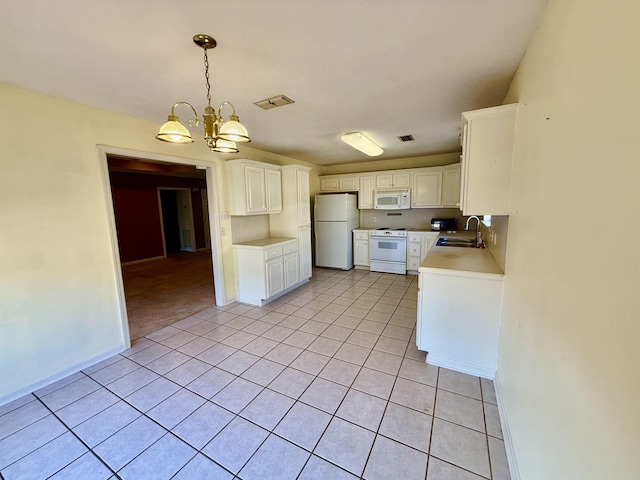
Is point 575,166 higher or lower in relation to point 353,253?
higher

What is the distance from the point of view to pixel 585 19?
0.89 meters

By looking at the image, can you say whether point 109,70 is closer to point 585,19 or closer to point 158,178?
point 585,19

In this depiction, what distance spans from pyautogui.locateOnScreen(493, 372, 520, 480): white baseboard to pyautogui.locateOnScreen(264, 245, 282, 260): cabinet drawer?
9.62 feet

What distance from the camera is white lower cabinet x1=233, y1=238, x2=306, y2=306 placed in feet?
12.4

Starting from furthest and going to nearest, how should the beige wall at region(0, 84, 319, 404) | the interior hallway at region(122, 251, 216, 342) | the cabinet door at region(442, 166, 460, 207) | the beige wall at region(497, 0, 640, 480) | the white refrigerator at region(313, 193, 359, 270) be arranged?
the white refrigerator at region(313, 193, 359, 270), the cabinet door at region(442, 166, 460, 207), the interior hallway at region(122, 251, 216, 342), the beige wall at region(0, 84, 319, 404), the beige wall at region(497, 0, 640, 480)

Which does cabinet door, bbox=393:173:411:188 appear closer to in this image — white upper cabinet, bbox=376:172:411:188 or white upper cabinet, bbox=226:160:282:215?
white upper cabinet, bbox=376:172:411:188

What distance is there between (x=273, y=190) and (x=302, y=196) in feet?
1.83

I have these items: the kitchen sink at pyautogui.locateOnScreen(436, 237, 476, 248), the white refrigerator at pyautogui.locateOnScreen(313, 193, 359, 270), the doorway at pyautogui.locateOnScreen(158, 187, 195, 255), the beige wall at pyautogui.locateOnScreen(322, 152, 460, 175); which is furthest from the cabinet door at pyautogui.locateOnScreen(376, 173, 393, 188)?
the doorway at pyautogui.locateOnScreen(158, 187, 195, 255)

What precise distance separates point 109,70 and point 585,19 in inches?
103

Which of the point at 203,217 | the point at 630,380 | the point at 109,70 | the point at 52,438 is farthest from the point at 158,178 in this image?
the point at 630,380

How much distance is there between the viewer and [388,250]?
5.28 metres

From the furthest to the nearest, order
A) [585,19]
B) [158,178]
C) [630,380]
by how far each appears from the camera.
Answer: [158,178]
[585,19]
[630,380]

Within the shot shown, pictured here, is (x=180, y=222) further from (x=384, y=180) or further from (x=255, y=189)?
(x=384, y=180)

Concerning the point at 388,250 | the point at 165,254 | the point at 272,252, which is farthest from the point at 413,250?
the point at 165,254
